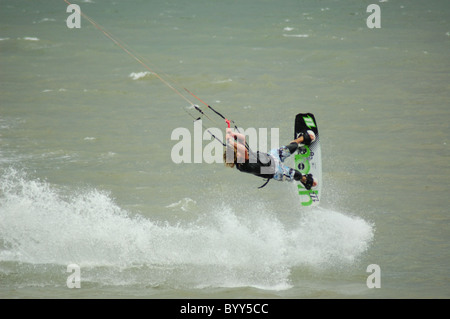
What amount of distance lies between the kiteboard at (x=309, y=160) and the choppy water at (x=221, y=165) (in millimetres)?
603

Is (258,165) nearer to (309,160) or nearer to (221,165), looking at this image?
(309,160)

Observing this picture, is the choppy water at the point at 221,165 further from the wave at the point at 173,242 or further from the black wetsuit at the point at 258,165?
the black wetsuit at the point at 258,165

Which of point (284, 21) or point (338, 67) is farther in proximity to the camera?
point (284, 21)

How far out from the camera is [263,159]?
32.7 ft

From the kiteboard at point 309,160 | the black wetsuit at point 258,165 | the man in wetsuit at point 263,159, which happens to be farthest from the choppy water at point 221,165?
the black wetsuit at point 258,165

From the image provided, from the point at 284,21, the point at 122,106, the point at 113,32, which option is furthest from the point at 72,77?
the point at 284,21

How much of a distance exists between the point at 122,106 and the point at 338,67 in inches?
300

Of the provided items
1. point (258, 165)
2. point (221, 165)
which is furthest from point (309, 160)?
point (221, 165)

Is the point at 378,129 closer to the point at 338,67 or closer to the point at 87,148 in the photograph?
the point at 338,67

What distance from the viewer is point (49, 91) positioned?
19641 mm

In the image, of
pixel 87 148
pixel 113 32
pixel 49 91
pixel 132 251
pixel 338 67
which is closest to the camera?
pixel 132 251

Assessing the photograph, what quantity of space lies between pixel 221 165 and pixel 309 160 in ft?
12.5

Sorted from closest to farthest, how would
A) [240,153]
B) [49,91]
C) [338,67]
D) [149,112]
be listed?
1. [240,153]
2. [149,112]
3. [49,91]
4. [338,67]

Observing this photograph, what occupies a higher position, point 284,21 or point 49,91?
point 284,21
